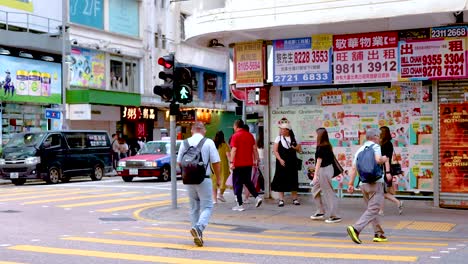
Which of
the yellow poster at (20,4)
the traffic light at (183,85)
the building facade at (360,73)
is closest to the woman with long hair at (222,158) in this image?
the building facade at (360,73)

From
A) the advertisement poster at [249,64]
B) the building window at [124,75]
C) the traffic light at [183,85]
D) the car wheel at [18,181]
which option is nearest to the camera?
the traffic light at [183,85]

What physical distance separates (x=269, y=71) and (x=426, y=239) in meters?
6.08

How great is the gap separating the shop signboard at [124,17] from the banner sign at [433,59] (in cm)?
2761

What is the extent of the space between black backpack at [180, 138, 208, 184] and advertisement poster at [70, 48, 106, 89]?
27.2 m

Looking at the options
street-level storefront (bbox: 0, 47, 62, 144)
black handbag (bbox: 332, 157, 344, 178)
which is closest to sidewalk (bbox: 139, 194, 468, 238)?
black handbag (bbox: 332, 157, 344, 178)

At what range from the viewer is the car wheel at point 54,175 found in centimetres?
2345

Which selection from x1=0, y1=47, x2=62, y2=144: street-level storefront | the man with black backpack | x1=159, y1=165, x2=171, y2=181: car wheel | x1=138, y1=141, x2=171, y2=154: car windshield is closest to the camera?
the man with black backpack

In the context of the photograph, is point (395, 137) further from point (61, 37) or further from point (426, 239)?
point (61, 37)

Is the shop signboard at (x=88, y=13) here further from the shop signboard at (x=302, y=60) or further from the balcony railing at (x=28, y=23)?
the shop signboard at (x=302, y=60)

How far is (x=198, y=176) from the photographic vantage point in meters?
9.47

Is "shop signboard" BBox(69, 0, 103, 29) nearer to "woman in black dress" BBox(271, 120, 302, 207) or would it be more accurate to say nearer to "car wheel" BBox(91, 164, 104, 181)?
"car wheel" BBox(91, 164, 104, 181)

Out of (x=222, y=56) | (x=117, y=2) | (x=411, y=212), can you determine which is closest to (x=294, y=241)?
(x=411, y=212)

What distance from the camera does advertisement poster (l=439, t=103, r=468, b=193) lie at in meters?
13.4

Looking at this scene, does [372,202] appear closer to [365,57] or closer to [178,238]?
[178,238]
